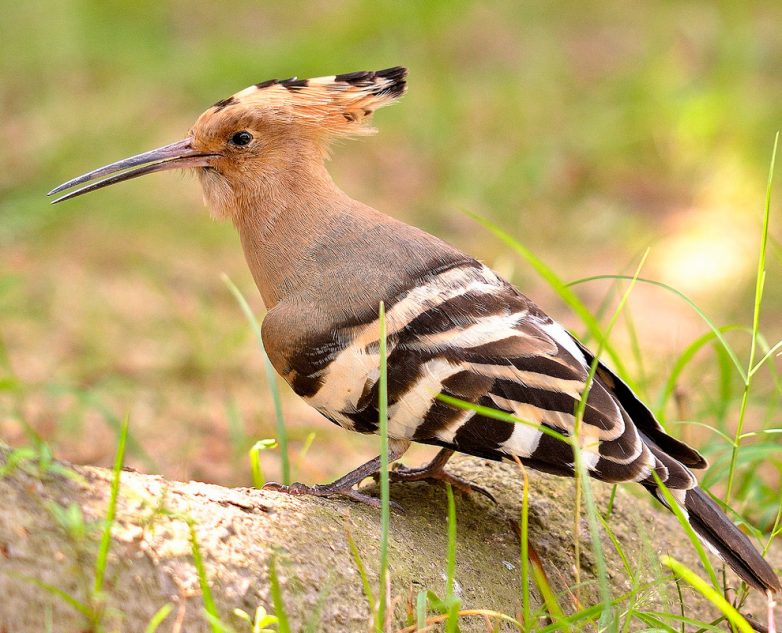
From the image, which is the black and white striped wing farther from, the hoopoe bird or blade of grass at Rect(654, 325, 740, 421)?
blade of grass at Rect(654, 325, 740, 421)

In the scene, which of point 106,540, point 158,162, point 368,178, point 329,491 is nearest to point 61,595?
point 106,540

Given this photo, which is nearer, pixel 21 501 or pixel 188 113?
pixel 21 501

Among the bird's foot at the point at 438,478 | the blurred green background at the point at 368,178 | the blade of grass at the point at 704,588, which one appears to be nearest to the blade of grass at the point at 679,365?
→ the blurred green background at the point at 368,178

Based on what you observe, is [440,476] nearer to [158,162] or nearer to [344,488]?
[344,488]

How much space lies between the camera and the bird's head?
2420mm

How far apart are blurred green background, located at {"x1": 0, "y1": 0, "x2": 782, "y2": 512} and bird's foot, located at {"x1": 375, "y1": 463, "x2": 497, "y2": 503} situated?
2.53ft

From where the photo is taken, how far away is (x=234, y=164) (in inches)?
96.3

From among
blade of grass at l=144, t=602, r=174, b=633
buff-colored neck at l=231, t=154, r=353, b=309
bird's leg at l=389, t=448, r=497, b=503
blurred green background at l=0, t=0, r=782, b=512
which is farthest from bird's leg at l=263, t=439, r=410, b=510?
blurred green background at l=0, t=0, r=782, b=512

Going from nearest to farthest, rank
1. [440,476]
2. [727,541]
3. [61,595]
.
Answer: [61,595], [727,541], [440,476]

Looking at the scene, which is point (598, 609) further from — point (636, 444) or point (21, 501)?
point (21, 501)

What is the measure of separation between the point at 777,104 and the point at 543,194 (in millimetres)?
1460

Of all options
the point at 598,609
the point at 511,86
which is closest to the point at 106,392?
the point at 598,609

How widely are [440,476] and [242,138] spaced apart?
0.91 meters

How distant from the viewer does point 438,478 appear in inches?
85.3
